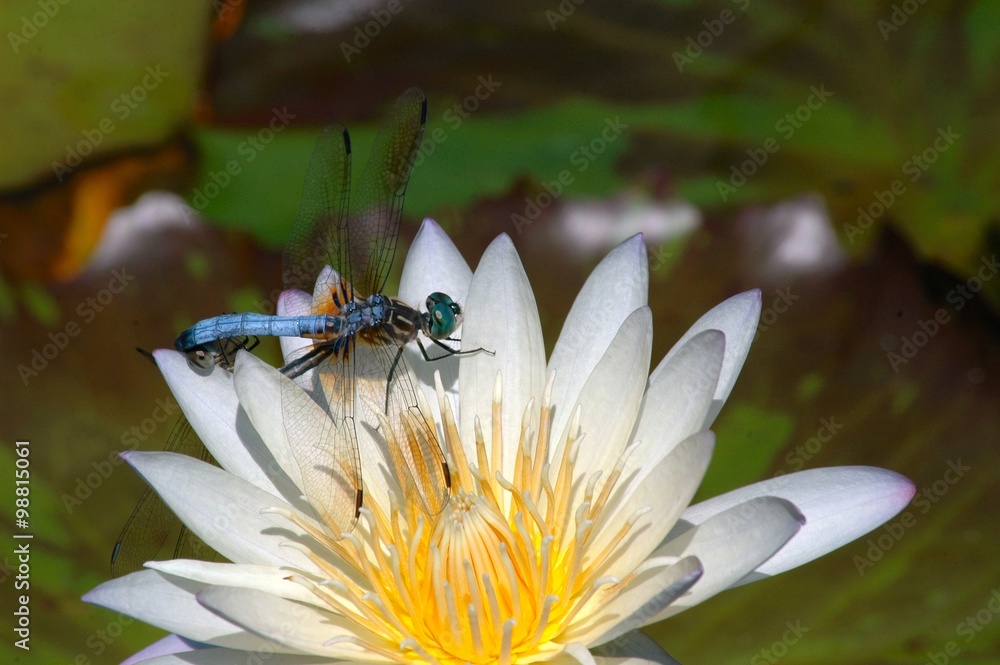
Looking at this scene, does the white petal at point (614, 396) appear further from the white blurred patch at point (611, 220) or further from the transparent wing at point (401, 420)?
the white blurred patch at point (611, 220)

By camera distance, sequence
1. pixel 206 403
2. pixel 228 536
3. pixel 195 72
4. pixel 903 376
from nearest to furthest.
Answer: pixel 228 536 < pixel 206 403 < pixel 903 376 < pixel 195 72

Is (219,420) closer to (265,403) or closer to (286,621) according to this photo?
(265,403)

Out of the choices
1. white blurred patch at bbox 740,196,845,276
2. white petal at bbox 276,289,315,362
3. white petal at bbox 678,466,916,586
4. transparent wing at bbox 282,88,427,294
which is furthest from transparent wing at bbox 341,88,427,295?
white petal at bbox 678,466,916,586

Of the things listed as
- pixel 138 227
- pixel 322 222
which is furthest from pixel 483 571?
pixel 138 227

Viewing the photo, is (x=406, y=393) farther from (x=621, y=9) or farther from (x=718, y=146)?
(x=621, y=9)

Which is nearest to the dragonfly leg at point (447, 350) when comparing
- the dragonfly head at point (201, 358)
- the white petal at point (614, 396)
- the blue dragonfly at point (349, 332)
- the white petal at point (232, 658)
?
the blue dragonfly at point (349, 332)

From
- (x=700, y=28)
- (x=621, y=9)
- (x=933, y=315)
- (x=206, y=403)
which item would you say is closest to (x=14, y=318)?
(x=206, y=403)

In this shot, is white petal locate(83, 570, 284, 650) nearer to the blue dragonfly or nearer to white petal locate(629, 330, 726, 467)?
the blue dragonfly
